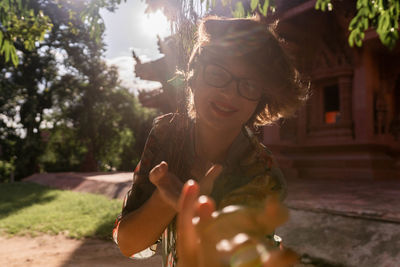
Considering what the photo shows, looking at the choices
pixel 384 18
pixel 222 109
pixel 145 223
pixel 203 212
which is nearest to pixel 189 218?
pixel 203 212

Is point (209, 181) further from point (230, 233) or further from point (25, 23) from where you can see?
point (25, 23)

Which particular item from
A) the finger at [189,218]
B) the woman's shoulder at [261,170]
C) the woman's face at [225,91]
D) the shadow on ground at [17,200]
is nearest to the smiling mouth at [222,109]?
the woman's face at [225,91]

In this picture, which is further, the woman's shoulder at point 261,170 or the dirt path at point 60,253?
the dirt path at point 60,253

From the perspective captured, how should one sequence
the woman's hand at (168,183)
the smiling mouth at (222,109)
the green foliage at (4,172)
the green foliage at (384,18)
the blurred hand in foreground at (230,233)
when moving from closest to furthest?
the blurred hand in foreground at (230,233)
the woman's hand at (168,183)
the smiling mouth at (222,109)
the green foliage at (384,18)
the green foliage at (4,172)

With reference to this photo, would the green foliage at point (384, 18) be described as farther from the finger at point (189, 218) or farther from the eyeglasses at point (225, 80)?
the finger at point (189, 218)

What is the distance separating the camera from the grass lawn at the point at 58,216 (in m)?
4.75

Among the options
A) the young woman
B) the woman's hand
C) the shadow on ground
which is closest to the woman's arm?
the young woman

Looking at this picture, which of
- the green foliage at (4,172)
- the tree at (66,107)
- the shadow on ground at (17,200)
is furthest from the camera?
the green foliage at (4,172)

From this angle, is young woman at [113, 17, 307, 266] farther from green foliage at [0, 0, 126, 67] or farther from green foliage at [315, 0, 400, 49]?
green foliage at [0, 0, 126, 67]

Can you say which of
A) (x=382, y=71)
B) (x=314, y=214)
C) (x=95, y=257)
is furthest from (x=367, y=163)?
(x=95, y=257)

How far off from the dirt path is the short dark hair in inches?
98.9

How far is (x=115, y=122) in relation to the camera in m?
23.8

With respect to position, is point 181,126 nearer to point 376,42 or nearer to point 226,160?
point 226,160

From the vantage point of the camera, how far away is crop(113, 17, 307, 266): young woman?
1032 mm
